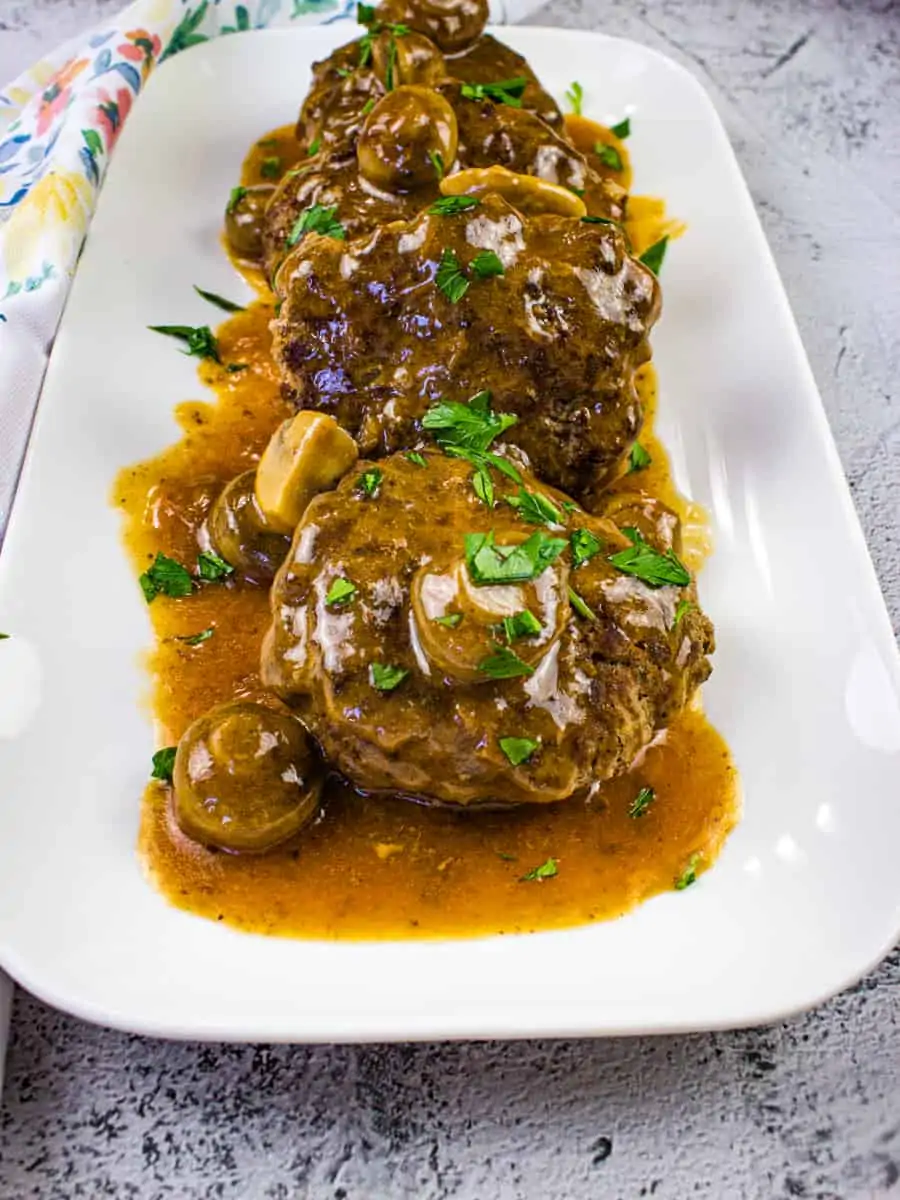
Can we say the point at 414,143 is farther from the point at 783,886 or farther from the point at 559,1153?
the point at 559,1153

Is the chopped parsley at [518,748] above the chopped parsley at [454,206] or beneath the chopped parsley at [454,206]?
beneath

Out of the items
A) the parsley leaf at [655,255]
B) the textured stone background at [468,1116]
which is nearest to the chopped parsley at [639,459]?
the parsley leaf at [655,255]

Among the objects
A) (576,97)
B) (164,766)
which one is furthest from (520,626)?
(576,97)

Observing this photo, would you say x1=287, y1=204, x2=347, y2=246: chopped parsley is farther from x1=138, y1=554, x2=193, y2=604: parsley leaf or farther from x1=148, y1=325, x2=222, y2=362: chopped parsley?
x1=138, y1=554, x2=193, y2=604: parsley leaf

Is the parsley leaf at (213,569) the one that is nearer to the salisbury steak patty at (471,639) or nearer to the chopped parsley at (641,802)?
the salisbury steak patty at (471,639)

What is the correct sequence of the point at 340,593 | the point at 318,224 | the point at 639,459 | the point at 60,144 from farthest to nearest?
the point at 60,144
the point at 639,459
the point at 318,224
the point at 340,593

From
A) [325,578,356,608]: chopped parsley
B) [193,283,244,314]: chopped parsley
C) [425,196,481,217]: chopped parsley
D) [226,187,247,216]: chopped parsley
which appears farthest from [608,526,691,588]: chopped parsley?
[226,187,247,216]: chopped parsley

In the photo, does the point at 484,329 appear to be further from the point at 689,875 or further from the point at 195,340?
the point at 689,875
